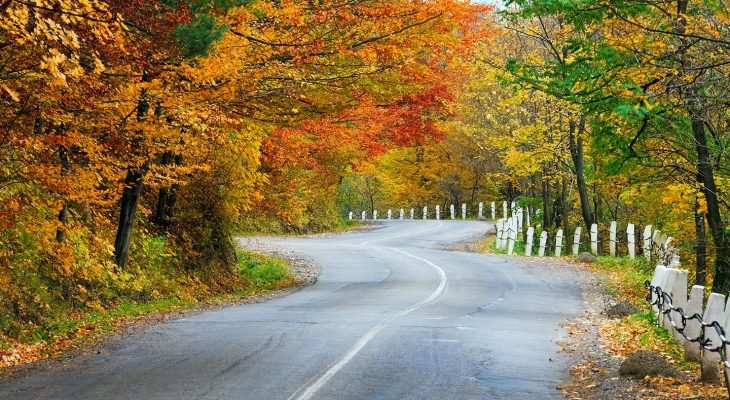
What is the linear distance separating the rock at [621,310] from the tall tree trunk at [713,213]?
1.62 metres

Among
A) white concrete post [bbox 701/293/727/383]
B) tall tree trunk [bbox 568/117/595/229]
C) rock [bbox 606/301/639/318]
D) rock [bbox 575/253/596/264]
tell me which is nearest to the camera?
white concrete post [bbox 701/293/727/383]

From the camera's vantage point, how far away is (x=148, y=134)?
14125mm

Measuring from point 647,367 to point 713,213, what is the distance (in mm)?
7552

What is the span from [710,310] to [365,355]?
4.50 m

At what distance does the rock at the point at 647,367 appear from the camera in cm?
1017

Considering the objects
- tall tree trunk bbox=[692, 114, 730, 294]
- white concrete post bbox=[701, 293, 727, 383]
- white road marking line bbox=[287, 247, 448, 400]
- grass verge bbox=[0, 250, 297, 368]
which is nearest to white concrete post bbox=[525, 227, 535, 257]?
grass verge bbox=[0, 250, 297, 368]

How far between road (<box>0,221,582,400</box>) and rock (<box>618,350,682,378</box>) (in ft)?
2.90

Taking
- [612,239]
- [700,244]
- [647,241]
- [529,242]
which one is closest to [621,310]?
[700,244]

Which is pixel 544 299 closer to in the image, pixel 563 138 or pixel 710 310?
pixel 710 310

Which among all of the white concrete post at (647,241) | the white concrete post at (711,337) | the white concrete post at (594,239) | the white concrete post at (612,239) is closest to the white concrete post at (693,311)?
the white concrete post at (711,337)

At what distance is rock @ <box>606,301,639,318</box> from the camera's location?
56.2 feet

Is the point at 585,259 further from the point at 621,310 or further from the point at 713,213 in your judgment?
the point at 713,213

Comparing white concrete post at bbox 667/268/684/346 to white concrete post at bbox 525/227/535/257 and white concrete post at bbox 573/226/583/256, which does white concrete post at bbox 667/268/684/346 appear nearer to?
white concrete post at bbox 573/226/583/256

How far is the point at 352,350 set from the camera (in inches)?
476
